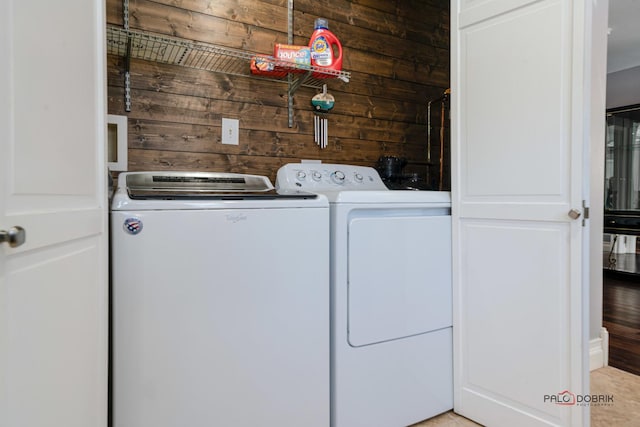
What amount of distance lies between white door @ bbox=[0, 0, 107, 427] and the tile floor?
4.28 ft

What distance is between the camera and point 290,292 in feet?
4.33

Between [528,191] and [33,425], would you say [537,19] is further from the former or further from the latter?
[33,425]

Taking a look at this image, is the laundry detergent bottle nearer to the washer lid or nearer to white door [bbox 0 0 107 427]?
the washer lid

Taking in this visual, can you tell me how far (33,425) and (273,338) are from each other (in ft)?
2.39

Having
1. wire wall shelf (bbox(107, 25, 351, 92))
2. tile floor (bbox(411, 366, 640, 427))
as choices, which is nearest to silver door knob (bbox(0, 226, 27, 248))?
wire wall shelf (bbox(107, 25, 351, 92))

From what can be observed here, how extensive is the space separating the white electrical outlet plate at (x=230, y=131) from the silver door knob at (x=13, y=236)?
136 centimetres

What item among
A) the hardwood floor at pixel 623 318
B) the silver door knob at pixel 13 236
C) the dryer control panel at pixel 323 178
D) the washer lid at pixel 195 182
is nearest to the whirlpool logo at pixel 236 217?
the washer lid at pixel 195 182

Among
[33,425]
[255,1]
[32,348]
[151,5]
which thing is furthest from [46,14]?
[255,1]

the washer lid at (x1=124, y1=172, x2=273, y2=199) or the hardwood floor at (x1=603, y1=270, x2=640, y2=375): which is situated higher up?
the washer lid at (x1=124, y1=172, x2=273, y2=199)

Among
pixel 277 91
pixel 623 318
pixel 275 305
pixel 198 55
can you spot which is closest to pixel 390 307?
pixel 275 305

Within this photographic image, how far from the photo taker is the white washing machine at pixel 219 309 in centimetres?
109

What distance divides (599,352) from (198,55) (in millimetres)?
2580

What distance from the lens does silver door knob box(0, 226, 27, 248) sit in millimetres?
526

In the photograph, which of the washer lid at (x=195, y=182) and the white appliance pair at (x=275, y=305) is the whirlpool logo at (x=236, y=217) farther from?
the washer lid at (x=195, y=182)
